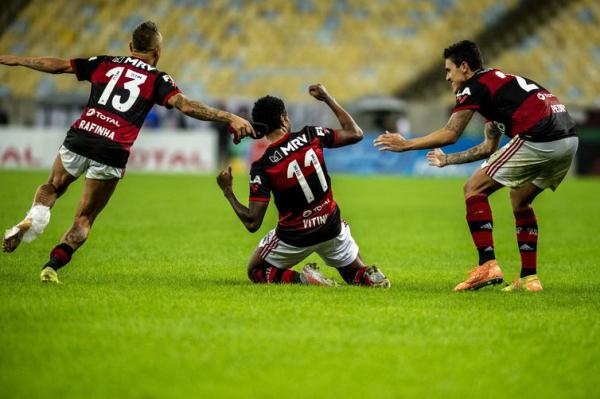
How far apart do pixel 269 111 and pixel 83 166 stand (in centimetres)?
165

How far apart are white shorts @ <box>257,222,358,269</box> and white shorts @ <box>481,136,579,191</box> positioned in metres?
1.33

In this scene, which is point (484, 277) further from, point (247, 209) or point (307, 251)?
point (247, 209)

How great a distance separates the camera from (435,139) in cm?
775

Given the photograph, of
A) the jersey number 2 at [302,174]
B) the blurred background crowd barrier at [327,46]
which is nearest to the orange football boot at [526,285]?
the jersey number 2 at [302,174]

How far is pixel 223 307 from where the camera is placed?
22.4 feet

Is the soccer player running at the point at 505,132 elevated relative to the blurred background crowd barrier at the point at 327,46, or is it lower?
lower

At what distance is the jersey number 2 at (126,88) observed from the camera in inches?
317

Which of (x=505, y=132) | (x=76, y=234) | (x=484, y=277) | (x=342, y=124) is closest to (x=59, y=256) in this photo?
(x=76, y=234)

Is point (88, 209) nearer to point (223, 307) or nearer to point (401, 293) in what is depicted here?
point (223, 307)

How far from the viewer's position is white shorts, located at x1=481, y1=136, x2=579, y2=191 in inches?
317

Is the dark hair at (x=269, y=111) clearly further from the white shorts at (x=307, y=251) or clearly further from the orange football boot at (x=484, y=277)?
the orange football boot at (x=484, y=277)

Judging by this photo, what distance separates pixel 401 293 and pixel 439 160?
1154mm

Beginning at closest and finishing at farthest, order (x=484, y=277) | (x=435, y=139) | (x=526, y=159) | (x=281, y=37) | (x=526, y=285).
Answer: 1. (x=435, y=139)
2. (x=484, y=277)
3. (x=526, y=159)
4. (x=526, y=285)
5. (x=281, y=37)

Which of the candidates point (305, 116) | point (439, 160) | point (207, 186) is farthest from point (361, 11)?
point (439, 160)
